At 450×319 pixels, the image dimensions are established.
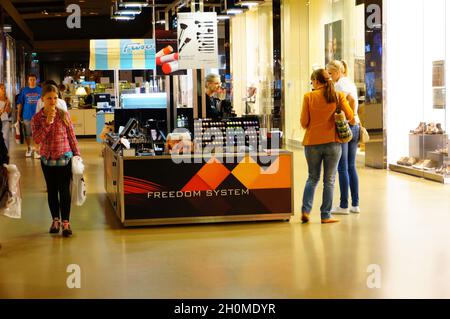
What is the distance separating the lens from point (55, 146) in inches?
271

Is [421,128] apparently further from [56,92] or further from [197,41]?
[56,92]

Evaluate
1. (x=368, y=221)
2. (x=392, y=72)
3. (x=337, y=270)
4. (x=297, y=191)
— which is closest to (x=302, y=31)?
(x=392, y=72)

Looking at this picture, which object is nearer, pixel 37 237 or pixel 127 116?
pixel 37 237

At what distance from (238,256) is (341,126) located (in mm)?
1780

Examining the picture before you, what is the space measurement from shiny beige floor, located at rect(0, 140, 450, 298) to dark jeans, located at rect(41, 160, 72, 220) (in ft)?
0.94

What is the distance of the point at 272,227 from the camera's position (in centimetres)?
724

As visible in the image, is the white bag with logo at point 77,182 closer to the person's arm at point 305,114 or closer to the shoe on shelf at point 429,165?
the person's arm at point 305,114

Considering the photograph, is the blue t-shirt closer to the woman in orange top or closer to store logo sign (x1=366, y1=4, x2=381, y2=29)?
store logo sign (x1=366, y1=4, x2=381, y2=29)

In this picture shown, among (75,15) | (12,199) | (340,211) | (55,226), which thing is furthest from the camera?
(75,15)

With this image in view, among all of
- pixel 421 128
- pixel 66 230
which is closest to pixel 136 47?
pixel 421 128

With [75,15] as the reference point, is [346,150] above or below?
below
